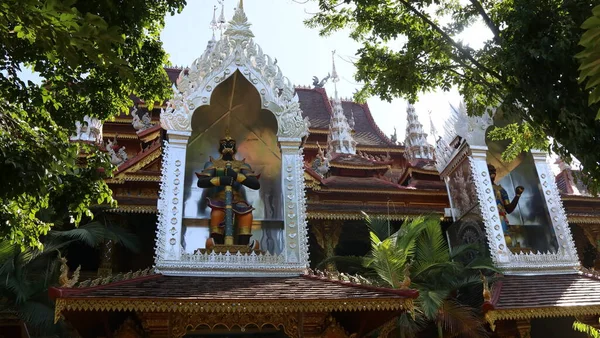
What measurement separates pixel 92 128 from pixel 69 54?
1292 cm

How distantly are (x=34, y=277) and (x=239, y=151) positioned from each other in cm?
415

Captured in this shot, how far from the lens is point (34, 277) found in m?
8.76

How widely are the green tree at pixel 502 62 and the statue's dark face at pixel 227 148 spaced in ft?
8.25

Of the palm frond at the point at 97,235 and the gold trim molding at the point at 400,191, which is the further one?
the gold trim molding at the point at 400,191

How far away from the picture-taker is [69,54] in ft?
9.23

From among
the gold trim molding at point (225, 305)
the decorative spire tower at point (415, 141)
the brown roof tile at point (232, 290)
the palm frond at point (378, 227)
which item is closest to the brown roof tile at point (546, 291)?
the palm frond at point (378, 227)

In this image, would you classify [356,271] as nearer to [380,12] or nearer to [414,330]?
[414,330]

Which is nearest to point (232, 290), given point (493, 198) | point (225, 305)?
point (225, 305)

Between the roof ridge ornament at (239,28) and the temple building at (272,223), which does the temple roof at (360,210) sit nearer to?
the temple building at (272,223)

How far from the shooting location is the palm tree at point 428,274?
27.0 feet

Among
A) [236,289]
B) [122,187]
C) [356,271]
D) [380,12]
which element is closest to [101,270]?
[122,187]

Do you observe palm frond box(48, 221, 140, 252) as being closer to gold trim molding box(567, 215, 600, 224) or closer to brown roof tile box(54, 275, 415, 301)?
brown roof tile box(54, 275, 415, 301)

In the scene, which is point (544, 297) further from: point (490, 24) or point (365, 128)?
point (365, 128)

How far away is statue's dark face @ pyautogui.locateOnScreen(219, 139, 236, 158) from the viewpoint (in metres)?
9.20
